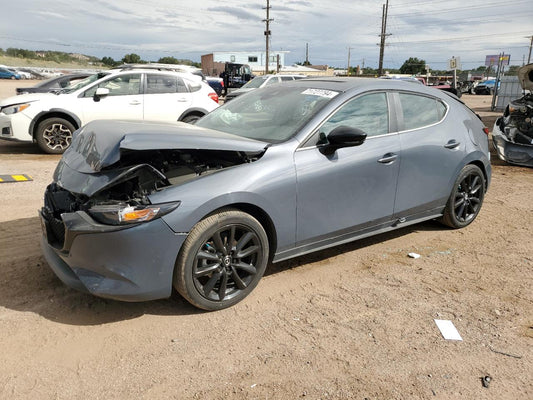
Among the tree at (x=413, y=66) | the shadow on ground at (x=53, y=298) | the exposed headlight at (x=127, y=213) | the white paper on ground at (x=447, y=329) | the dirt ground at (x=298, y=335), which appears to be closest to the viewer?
the dirt ground at (x=298, y=335)

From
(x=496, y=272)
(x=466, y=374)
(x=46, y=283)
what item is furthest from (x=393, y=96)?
(x=46, y=283)

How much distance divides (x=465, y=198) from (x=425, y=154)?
108cm

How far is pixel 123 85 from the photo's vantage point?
9383 mm

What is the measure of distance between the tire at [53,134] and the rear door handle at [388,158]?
7087 mm

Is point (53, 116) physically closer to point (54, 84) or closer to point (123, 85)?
point (123, 85)

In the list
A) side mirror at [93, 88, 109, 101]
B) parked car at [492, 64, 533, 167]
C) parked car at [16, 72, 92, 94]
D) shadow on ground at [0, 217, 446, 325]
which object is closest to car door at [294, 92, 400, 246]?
shadow on ground at [0, 217, 446, 325]

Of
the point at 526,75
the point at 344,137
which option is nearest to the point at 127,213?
the point at 344,137

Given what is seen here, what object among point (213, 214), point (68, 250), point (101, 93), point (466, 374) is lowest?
point (466, 374)

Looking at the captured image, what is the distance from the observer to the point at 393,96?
4133 millimetres

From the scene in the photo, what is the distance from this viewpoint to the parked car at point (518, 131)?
873cm

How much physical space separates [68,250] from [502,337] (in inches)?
117

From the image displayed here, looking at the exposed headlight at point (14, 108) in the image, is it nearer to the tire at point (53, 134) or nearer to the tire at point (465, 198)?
the tire at point (53, 134)

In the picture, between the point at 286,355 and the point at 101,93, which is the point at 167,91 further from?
the point at 286,355

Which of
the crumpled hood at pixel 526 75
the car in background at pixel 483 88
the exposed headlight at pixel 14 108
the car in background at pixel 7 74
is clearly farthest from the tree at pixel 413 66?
the exposed headlight at pixel 14 108
